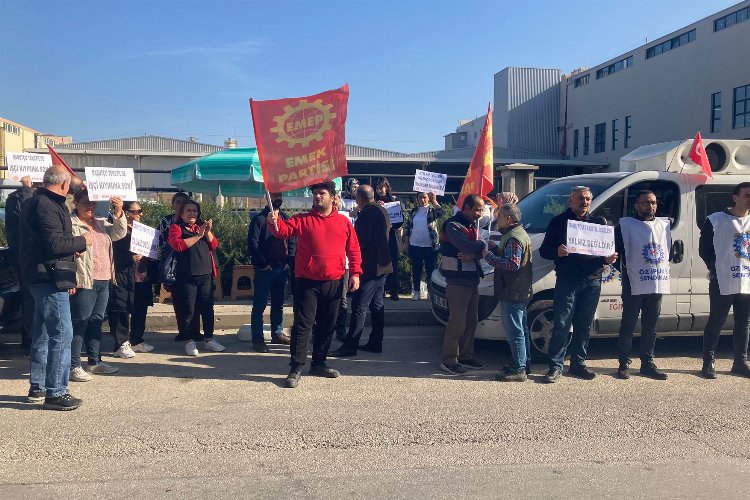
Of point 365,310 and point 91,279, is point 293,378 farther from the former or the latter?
point 91,279

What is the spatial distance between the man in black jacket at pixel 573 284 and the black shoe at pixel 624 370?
27cm

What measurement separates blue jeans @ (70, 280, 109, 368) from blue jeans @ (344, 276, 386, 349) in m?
2.55

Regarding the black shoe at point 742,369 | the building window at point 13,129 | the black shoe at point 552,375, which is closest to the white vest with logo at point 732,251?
the black shoe at point 742,369

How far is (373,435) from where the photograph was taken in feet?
15.2

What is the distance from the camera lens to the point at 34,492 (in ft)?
12.0

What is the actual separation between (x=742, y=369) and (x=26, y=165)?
8020mm

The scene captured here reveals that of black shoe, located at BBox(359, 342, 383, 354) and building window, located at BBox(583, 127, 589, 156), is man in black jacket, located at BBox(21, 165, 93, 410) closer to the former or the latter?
black shoe, located at BBox(359, 342, 383, 354)

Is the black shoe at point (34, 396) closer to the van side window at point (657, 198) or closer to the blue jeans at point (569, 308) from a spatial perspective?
the blue jeans at point (569, 308)

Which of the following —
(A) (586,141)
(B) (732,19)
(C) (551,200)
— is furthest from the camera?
(A) (586,141)

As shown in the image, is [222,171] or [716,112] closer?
[222,171]

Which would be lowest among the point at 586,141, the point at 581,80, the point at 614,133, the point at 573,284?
the point at 573,284

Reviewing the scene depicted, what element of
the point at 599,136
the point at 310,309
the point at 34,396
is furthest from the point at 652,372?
the point at 599,136

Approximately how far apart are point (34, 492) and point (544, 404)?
3.81m

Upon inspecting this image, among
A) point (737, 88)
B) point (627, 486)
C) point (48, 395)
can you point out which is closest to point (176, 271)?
point (48, 395)
